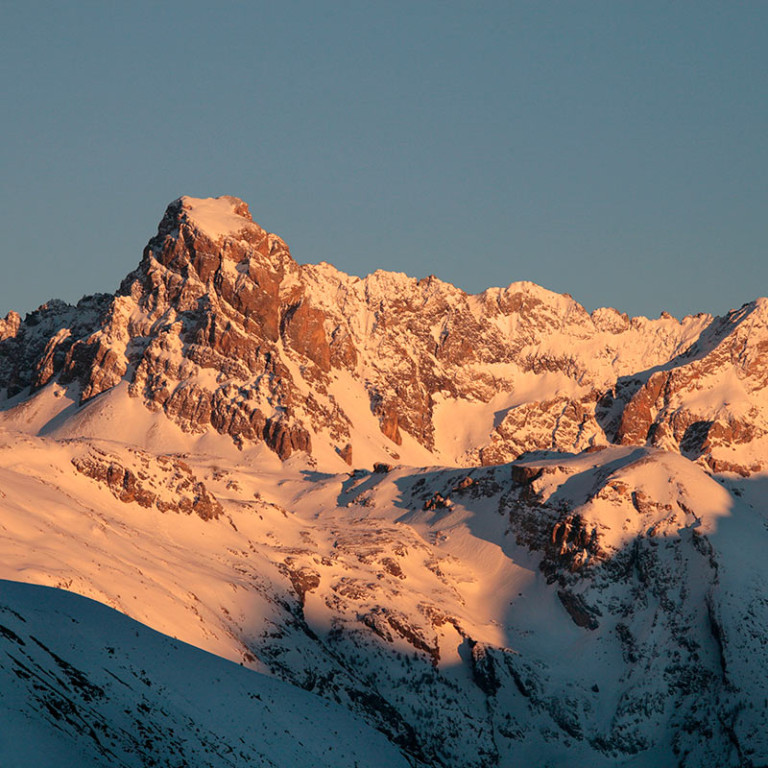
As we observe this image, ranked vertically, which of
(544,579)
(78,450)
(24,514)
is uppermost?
(544,579)

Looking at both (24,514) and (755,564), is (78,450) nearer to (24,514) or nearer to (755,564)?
(24,514)

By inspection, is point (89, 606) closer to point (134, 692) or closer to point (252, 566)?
point (134, 692)

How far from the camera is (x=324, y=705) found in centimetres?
9194

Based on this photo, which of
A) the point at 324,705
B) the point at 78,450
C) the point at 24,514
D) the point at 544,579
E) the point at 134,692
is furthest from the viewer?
the point at 544,579

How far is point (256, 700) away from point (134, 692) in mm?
11555

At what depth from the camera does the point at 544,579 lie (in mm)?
189125

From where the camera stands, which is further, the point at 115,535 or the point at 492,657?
the point at 492,657

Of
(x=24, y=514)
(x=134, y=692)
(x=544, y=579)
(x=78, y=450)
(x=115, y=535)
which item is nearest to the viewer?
(x=134, y=692)

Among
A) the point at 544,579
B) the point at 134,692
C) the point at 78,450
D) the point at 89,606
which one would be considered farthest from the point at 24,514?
the point at 544,579

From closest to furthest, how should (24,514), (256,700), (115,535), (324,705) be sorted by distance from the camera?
(256,700) → (324,705) → (24,514) → (115,535)

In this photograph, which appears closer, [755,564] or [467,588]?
[755,564]

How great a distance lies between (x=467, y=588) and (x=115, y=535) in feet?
194

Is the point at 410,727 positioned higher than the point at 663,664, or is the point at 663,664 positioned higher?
the point at 663,664

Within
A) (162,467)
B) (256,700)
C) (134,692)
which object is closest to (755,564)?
(162,467)
